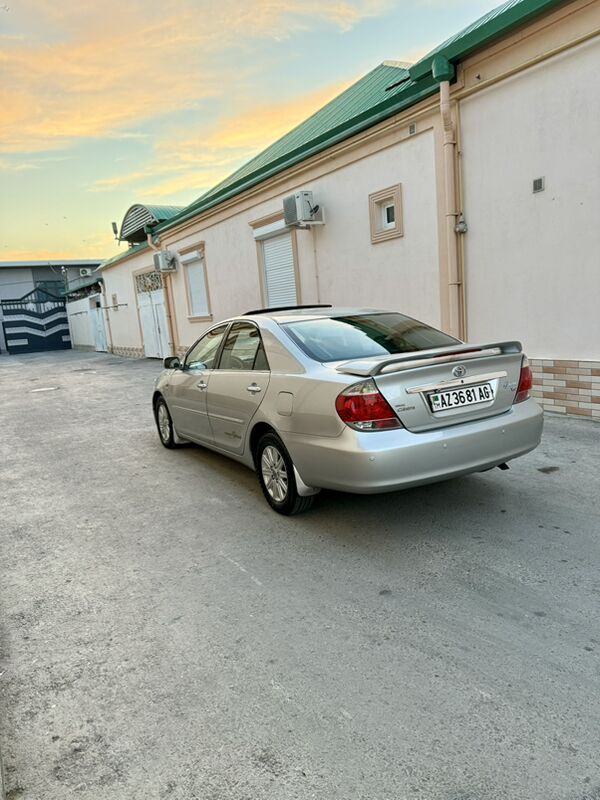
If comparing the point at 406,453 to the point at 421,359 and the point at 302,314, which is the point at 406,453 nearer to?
the point at 421,359

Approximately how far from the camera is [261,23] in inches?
371

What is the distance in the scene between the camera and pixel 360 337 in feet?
14.3

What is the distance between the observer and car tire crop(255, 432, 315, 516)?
4.05 meters

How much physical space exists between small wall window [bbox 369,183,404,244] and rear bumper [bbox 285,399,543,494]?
5506 millimetres

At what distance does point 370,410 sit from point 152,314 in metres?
17.6

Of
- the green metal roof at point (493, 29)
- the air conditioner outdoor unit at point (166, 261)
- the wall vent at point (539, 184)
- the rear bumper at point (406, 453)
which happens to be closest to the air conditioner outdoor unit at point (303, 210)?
the green metal roof at point (493, 29)

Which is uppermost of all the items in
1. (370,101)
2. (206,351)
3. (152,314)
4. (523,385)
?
(370,101)

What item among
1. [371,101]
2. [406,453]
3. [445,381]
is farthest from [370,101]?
[406,453]

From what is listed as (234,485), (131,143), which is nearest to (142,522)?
(234,485)

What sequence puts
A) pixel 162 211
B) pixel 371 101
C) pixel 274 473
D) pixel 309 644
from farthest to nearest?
pixel 162 211
pixel 371 101
pixel 274 473
pixel 309 644

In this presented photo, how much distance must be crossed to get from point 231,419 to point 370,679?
9.10ft

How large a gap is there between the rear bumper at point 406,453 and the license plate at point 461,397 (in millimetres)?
137

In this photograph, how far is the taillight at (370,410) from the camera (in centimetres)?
340

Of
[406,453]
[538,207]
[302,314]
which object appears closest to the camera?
[406,453]
